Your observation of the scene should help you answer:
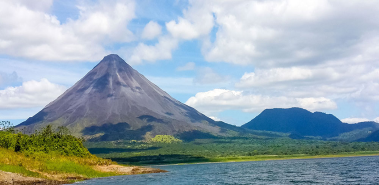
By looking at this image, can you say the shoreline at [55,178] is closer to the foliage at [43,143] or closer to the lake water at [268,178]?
the lake water at [268,178]

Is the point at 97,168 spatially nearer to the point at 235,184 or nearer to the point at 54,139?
the point at 54,139

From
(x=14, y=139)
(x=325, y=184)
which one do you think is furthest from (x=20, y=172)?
(x=325, y=184)

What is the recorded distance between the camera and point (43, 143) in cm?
12244

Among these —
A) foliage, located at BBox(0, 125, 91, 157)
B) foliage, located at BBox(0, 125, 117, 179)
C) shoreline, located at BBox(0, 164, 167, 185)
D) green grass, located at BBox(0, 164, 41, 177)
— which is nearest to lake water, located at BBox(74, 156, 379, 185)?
shoreline, located at BBox(0, 164, 167, 185)

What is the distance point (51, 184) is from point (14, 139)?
32.5 meters

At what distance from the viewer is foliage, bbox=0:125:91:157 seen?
107075mm

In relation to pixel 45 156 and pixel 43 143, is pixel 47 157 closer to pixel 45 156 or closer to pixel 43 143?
pixel 45 156

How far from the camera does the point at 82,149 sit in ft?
454

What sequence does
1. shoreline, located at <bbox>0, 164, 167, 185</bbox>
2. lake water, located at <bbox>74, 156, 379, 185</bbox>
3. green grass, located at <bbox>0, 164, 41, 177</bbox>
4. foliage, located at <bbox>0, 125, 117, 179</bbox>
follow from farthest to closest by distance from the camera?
lake water, located at <bbox>74, 156, 379, 185</bbox> → foliage, located at <bbox>0, 125, 117, 179</bbox> → green grass, located at <bbox>0, 164, 41, 177</bbox> → shoreline, located at <bbox>0, 164, 167, 185</bbox>

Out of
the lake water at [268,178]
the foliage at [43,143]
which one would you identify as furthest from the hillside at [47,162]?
the lake water at [268,178]

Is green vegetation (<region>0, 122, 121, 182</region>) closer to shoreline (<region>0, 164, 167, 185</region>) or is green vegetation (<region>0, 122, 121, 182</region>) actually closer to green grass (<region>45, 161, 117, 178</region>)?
green grass (<region>45, 161, 117, 178</region>)

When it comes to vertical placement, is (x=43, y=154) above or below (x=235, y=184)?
above

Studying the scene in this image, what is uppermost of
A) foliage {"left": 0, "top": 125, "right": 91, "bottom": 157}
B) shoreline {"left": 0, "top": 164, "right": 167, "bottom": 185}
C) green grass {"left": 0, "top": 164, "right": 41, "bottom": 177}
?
foliage {"left": 0, "top": 125, "right": 91, "bottom": 157}

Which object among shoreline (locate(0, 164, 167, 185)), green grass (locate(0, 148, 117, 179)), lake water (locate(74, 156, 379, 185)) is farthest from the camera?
lake water (locate(74, 156, 379, 185))
